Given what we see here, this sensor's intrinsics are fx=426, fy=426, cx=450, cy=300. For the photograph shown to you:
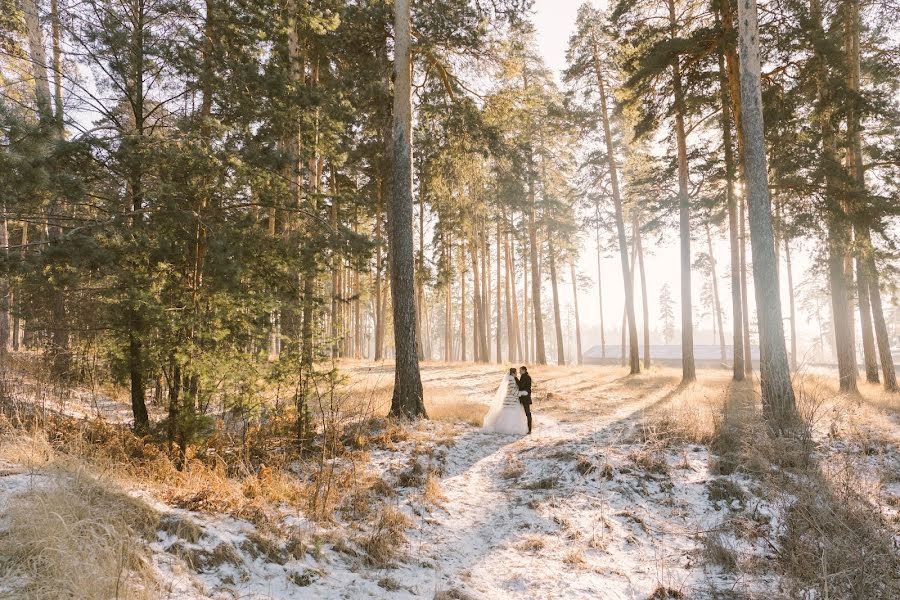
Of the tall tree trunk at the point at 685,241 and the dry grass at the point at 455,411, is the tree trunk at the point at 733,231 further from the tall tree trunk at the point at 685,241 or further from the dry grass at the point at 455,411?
the dry grass at the point at 455,411

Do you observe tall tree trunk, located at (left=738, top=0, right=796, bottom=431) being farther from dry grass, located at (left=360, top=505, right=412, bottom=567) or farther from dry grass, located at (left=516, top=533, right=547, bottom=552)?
dry grass, located at (left=360, top=505, right=412, bottom=567)

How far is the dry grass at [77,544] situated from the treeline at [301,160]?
1957mm

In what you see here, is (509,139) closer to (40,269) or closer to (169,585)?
(40,269)

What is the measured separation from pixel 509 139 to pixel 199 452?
1002 centimetres

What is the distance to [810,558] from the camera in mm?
4211

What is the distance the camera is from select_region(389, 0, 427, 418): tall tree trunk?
9453mm

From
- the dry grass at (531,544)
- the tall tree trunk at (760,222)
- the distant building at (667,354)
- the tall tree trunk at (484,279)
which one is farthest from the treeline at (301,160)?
the distant building at (667,354)

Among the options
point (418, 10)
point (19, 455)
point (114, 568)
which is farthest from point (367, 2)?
point (114, 568)

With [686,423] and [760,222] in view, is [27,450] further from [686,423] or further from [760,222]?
[760,222]

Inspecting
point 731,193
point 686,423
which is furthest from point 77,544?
point 731,193

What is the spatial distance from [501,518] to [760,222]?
7650 millimetres

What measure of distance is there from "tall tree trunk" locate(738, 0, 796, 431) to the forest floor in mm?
1122

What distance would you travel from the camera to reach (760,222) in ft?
27.9

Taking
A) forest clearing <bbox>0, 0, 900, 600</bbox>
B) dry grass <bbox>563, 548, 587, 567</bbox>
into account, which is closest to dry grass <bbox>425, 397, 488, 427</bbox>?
forest clearing <bbox>0, 0, 900, 600</bbox>
